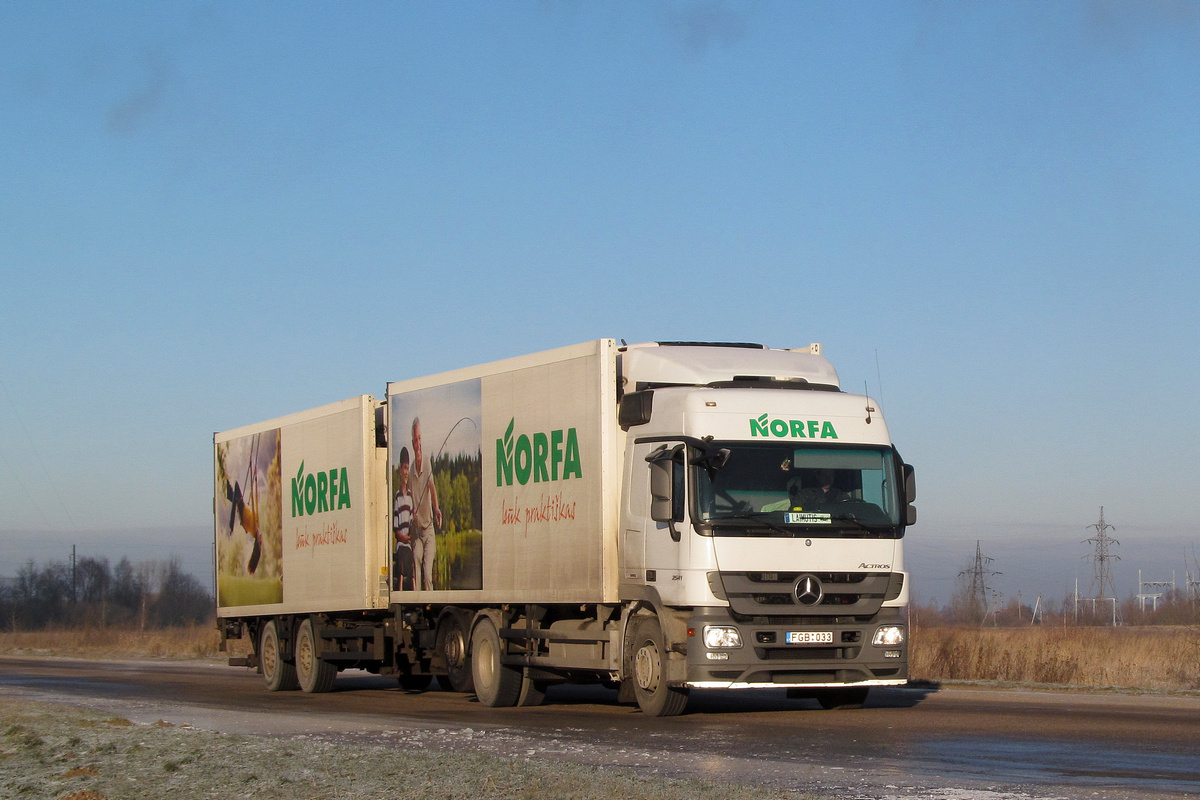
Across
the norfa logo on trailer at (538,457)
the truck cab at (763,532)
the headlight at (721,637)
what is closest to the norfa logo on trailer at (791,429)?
the truck cab at (763,532)

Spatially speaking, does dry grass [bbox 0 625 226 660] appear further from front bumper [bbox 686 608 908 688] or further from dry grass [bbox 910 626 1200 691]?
front bumper [bbox 686 608 908 688]

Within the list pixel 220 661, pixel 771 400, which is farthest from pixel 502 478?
pixel 220 661

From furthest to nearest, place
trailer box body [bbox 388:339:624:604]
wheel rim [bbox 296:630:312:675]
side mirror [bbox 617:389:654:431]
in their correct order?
wheel rim [bbox 296:630:312:675] → trailer box body [bbox 388:339:624:604] → side mirror [bbox 617:389:654:431]

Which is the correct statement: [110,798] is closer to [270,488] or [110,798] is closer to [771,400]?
[771,400]

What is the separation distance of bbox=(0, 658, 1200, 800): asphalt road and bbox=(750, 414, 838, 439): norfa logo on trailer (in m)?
2.92

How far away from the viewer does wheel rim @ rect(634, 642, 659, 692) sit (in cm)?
1496

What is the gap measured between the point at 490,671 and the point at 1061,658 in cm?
915

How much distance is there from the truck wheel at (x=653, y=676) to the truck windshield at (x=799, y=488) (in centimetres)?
145

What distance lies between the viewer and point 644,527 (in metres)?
15.0

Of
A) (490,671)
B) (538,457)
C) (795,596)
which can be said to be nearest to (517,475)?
(538,457)

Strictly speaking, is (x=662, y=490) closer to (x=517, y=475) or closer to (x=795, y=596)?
(x=795, y=596)

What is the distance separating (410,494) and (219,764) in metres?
9.12

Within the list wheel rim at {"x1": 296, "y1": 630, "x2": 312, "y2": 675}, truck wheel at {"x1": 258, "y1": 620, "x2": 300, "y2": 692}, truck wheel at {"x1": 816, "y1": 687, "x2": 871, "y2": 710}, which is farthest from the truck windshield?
truck wheel at {"x1": 258, "y1": 620, "x2": 300, "y2": 692}

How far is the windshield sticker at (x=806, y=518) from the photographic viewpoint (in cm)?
1455
